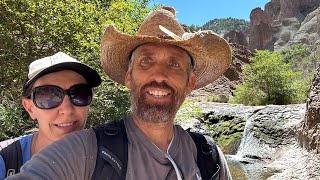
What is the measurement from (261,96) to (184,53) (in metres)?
27.0

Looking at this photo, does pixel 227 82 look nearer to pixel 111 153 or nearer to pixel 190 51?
pixel 190 51

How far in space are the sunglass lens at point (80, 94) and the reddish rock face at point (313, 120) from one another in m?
8.21

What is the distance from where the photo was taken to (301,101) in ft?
88.3

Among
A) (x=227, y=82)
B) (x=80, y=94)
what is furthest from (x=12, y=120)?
(x=227, y=82)

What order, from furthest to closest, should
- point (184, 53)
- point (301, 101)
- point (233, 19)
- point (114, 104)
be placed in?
1. point (233, 19)
2. point (301, 101)
3. point (114, 104)
4. point (184, 53)

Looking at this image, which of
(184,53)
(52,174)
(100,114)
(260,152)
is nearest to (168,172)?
(52,174)

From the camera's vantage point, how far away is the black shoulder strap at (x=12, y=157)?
207 cm

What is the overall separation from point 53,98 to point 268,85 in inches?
1090

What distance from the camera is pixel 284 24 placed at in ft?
302

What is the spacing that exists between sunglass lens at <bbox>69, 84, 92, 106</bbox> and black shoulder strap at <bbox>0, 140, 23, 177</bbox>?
0.42 m

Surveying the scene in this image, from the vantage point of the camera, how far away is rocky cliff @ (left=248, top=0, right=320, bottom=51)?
8381 cm

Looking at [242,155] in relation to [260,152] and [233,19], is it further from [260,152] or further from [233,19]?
[233,19]

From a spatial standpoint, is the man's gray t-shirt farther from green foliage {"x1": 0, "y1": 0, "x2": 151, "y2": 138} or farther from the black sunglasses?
green foliage {"x1": 0, "y1": 0, "x2": 151, "y2": 138}

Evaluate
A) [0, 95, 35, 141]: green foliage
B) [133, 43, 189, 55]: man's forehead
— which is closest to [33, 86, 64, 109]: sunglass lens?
[133, 43, 189, 55]: man's forehead
